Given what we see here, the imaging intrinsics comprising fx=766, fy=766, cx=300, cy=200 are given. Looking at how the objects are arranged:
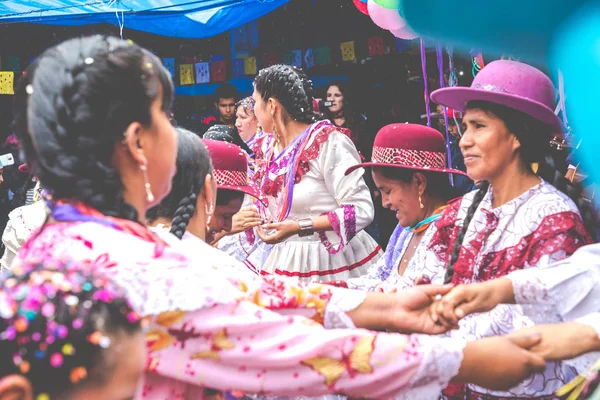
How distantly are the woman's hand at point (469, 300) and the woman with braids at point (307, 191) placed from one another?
1.90 m

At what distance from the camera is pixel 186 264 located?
1459mm

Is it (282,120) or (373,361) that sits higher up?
(282,120)

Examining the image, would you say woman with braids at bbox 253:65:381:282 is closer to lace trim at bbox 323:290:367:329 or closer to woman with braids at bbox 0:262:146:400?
lace trim at bbox 323:290:367:329

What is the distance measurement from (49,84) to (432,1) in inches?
29.9

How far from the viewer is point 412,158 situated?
10.7ft

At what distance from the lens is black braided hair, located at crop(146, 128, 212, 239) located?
2.35 m

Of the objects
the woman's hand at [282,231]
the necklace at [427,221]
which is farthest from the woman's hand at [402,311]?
the woman's hand at [282,231]

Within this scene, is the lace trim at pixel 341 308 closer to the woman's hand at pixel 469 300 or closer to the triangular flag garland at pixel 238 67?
the woman's hand at pixel 469 300

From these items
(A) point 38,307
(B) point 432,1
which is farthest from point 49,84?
(B) point 432,1

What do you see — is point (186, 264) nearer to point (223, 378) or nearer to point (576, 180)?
point (223, 378)

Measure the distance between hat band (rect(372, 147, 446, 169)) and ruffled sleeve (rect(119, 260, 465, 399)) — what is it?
1.79 m

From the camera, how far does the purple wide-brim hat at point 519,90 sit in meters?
2.44

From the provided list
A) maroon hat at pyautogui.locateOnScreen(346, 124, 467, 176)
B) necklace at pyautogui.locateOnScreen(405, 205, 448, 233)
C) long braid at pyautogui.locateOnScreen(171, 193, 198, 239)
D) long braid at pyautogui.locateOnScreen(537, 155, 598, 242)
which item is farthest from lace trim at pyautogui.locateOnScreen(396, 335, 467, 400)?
maroon hat at pyautogui.locateOnScreen(346, 124, 467, 176)

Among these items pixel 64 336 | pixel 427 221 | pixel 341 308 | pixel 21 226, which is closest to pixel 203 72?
pixel 21 226
